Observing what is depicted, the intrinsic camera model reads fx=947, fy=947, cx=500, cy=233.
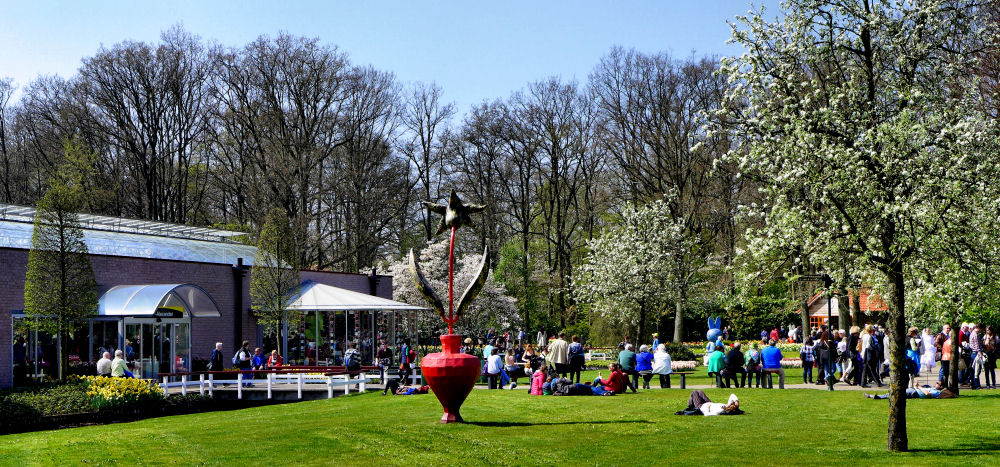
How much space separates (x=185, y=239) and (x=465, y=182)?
23977 mm

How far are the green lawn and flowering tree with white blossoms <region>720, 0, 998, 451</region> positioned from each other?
65.1 inches

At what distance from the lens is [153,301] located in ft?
98.0

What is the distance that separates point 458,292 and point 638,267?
46.2 ft

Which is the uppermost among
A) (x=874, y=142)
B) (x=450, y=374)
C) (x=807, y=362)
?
(x=874, y=142)

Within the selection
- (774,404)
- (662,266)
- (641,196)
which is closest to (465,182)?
(641,196)

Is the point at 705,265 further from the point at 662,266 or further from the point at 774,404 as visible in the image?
the point at 774,404

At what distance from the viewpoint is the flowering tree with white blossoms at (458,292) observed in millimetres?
51531

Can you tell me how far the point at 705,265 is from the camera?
1886 inches

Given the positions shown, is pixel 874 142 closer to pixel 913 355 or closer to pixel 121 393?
pixel 913 355

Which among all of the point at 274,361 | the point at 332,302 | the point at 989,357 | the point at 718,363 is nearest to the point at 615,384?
the point at 718,363

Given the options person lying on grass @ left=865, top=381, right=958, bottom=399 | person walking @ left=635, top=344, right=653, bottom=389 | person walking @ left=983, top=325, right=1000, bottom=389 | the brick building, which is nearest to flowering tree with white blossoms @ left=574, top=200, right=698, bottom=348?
the brick building

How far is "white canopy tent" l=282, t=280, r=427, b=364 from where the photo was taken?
114ft

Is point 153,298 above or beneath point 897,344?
above

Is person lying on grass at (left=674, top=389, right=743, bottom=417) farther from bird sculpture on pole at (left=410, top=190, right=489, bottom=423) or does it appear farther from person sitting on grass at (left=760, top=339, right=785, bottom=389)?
person sitting on grass at (left=760, top=339, right=785, bottom=389)
